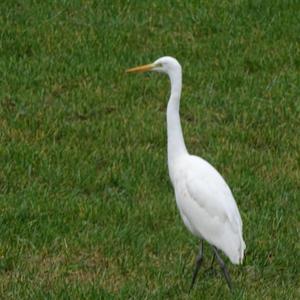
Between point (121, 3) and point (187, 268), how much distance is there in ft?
20.3

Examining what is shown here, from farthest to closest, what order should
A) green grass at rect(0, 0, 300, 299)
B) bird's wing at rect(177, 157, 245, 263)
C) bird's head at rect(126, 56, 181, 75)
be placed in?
bird's head at rect(126, 56, 181, 75) < green grass at rect(0, 0, 300, 299) < bird's wing at rect(177, 157, 245, 263)

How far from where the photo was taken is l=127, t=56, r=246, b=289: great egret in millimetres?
7812

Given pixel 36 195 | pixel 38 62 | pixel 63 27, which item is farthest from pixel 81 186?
pixel 63 27

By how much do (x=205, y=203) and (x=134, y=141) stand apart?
285 centimetres

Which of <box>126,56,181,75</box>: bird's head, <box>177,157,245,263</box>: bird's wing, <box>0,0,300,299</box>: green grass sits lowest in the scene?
<box>0,0,300,299</box>: green grass

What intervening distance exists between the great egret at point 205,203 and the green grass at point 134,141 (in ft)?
1.10

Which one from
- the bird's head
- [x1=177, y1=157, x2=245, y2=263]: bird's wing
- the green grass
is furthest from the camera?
the bird's head

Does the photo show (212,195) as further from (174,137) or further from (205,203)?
(174,137)

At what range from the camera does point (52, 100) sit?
38.2 feet

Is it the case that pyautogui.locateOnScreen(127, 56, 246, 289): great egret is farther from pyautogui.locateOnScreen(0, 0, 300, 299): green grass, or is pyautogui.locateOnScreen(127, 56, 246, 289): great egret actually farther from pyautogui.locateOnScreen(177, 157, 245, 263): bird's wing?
pyautogui.locateOnScreen(0, 0, 300, 299): green grass

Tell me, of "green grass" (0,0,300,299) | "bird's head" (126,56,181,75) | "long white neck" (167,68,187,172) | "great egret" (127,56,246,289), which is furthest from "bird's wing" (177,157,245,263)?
"bird's head" (126,56,181,75)

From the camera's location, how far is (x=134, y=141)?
10.7 metres

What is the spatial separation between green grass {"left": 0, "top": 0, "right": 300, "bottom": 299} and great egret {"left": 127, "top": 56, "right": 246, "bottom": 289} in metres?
0.34

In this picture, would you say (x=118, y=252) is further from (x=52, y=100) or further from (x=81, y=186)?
(x=52, y=100)
